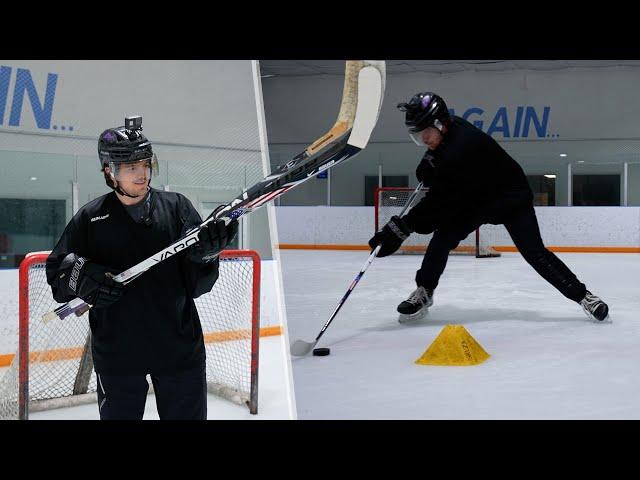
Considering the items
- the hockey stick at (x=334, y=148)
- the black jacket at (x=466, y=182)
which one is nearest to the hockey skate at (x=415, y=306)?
the black jacket at (x=466, y=182)

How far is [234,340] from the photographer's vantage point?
115 inches

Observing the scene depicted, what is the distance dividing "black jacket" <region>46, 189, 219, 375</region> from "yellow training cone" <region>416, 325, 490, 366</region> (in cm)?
142

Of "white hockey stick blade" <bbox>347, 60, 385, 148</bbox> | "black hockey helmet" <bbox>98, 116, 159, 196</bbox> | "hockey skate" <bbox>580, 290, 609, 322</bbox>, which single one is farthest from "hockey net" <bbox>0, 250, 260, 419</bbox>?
"hockey skate" <bbox>580, 290, 609, 322</bbox>

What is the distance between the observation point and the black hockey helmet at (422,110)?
3.24 m

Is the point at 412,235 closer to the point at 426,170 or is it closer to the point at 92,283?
the point at 426,170

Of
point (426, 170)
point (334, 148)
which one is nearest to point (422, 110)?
point (426, 170)

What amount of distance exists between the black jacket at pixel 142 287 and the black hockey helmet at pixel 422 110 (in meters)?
1.96

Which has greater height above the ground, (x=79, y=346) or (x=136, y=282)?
(x=136, y=282)

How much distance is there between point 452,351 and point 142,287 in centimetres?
154

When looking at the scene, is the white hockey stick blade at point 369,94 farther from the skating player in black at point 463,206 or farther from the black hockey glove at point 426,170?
the black hockey glove at point 426,170

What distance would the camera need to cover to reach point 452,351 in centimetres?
268

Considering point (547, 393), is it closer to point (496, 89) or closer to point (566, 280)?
point (566, 280)

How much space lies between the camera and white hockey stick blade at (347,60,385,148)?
131 centimetres

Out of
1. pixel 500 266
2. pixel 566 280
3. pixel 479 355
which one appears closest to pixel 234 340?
pixel 479 355
